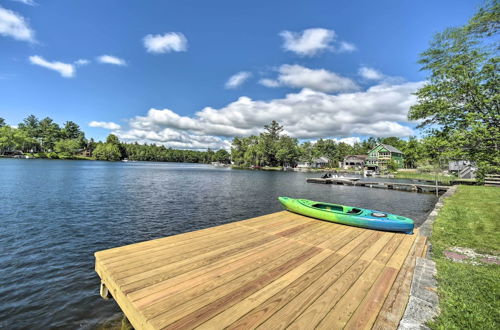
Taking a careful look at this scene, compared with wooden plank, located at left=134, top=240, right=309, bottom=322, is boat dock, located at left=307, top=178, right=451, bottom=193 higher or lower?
lower

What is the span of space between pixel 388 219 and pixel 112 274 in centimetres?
698

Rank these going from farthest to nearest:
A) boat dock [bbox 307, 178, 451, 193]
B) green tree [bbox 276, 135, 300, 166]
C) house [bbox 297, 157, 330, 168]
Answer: house [bbox 297, 157, 330, 168], green tree [bbox 276, 135, 300, 166], boat dock [bbox 307, 178, 451, 193]

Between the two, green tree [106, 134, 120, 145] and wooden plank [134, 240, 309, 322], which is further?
green tree [106, 134, 120, 145]

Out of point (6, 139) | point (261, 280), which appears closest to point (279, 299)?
point (261, 280)

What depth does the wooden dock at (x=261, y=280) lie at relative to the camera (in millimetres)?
2527

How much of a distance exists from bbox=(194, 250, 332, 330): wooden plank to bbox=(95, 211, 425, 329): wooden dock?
0.5 inches

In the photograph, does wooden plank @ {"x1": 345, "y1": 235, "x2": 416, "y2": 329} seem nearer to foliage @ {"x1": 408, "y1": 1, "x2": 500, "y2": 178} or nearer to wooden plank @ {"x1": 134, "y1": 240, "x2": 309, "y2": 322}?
wooden plank @ {"x1": 134, "y1": 240, "x2": 309, "y2": 322}

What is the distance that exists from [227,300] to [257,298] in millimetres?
403

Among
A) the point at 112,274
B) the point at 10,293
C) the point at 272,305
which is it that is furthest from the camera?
the point at 10,293

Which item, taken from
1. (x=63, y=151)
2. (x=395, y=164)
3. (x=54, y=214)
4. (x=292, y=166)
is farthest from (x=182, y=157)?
(x=54, y=214)

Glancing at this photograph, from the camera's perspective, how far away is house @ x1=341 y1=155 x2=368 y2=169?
3189 inches

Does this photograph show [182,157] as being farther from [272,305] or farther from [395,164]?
[272,305]

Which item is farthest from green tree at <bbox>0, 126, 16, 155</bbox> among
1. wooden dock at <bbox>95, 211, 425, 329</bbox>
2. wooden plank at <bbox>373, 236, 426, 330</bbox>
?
wooden plank at <bbox>373, 236, 426, 330</bbox>

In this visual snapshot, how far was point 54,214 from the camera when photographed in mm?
12164
